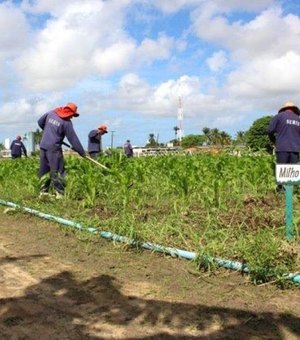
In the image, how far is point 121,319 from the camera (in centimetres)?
330

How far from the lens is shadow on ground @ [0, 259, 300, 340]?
121 inches

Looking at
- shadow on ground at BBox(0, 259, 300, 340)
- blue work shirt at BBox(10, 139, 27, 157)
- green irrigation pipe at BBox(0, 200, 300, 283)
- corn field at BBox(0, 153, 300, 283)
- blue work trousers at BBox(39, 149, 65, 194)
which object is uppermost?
blue work shirt at BBox(10, 139, 27, 157)

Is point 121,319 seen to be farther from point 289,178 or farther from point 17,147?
point 17,147

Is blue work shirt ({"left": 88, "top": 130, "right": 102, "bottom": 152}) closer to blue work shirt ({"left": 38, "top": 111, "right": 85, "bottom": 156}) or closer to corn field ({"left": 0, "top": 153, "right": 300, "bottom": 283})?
corn field ({"left": 0, "top": 153, "right": 300, "bottom": 283})

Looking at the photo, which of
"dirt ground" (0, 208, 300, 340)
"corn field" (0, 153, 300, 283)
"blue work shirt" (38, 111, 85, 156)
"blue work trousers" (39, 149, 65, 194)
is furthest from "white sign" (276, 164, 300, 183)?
"blue work shirt" (38, 111, 85, 156)

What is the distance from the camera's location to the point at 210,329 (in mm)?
3121

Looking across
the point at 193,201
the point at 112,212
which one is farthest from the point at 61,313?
the point at 193,201

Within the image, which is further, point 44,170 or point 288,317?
point 44,170

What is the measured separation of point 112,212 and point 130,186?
673mm

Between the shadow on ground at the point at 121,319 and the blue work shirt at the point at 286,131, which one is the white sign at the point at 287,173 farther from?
the blue work shirt at the point at 286,131

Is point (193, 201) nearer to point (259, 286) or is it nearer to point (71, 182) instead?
point (71, 182)

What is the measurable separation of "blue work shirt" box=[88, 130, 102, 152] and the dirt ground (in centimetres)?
993

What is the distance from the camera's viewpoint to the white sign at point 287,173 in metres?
4.49

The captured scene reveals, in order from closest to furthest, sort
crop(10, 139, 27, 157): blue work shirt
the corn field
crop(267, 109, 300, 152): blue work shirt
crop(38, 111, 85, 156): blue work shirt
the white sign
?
1. the corn field
2. the white sign
3. crop(38, 111, 85, 156): blue work shirt
4. crop(267, 109, 300, 152): blue work shirt
5. crop(10, 139, 27, 157): blue work shirt
